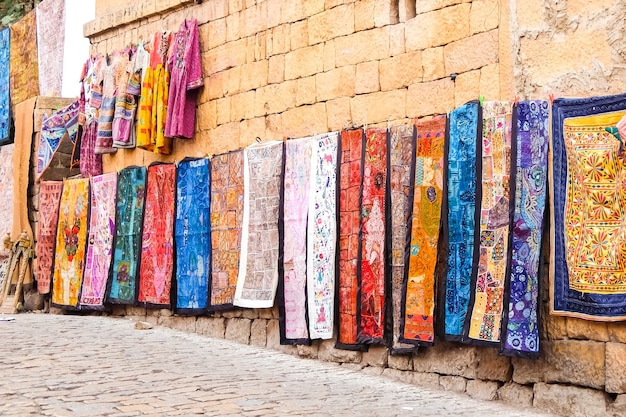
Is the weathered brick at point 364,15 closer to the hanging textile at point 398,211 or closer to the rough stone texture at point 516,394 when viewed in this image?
the hanging textile at point 398,211

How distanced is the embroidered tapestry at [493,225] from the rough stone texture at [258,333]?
8.09 ft

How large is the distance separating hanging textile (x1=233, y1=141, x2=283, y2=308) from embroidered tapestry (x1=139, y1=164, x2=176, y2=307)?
1189mm

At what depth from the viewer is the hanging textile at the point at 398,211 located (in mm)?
6184

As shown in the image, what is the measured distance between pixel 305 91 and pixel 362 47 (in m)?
0.79

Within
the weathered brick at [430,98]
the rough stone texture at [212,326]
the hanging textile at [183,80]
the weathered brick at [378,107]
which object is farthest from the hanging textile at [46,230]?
the weathered brick at [430,98]

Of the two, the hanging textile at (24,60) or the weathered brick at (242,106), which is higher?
the hanging textile at (24,60)

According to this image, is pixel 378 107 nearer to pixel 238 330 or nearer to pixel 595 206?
pixel 595 206

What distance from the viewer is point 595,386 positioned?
507cm

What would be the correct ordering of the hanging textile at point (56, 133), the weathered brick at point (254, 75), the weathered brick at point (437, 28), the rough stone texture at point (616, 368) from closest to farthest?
the rough stone texture at point (616, 368), the weathered brick at point (437, 28), the weathered brick at point (254, 75), the hanging textile at point (56, 133)

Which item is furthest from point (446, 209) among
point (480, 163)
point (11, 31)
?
point (11, 31)

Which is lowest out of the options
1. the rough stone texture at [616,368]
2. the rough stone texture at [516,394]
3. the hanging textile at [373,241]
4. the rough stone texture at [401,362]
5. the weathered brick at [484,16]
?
the rough stone texture at [516,394]

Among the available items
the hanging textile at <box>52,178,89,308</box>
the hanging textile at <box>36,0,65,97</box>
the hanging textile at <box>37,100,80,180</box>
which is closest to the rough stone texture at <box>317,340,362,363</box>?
the hanging textile at <box>52,178,89,308</box>

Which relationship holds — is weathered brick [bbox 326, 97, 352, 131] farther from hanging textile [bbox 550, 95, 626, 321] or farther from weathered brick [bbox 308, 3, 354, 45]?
hanging textile [bbox 550, 95, 626, 321]

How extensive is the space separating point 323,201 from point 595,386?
262cm
